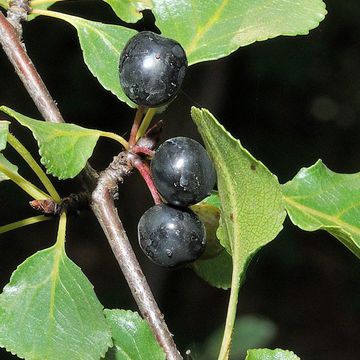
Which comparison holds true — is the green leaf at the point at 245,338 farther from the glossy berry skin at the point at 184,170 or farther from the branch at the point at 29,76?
the glossy berry skin at the point at 184,170

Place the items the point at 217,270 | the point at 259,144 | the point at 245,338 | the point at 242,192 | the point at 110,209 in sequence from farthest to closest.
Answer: the point at 259,144
the point at 245,338
the point at 217,270
the point at 110,209
the point at 242,192

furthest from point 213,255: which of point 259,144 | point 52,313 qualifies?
point 259,144

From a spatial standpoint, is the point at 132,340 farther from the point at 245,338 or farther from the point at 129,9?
the point at 245,338

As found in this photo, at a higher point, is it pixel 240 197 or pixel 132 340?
pixel 240 197

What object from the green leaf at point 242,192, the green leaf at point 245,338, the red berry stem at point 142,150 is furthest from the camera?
the green leaf at point 245,338

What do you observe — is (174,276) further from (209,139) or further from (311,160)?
(209,139)

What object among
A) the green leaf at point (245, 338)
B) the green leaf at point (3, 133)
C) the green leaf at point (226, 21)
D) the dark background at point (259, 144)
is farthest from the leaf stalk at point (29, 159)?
the dark background at point (259, 144)

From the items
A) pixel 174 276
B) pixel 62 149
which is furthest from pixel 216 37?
pixel 174 276
